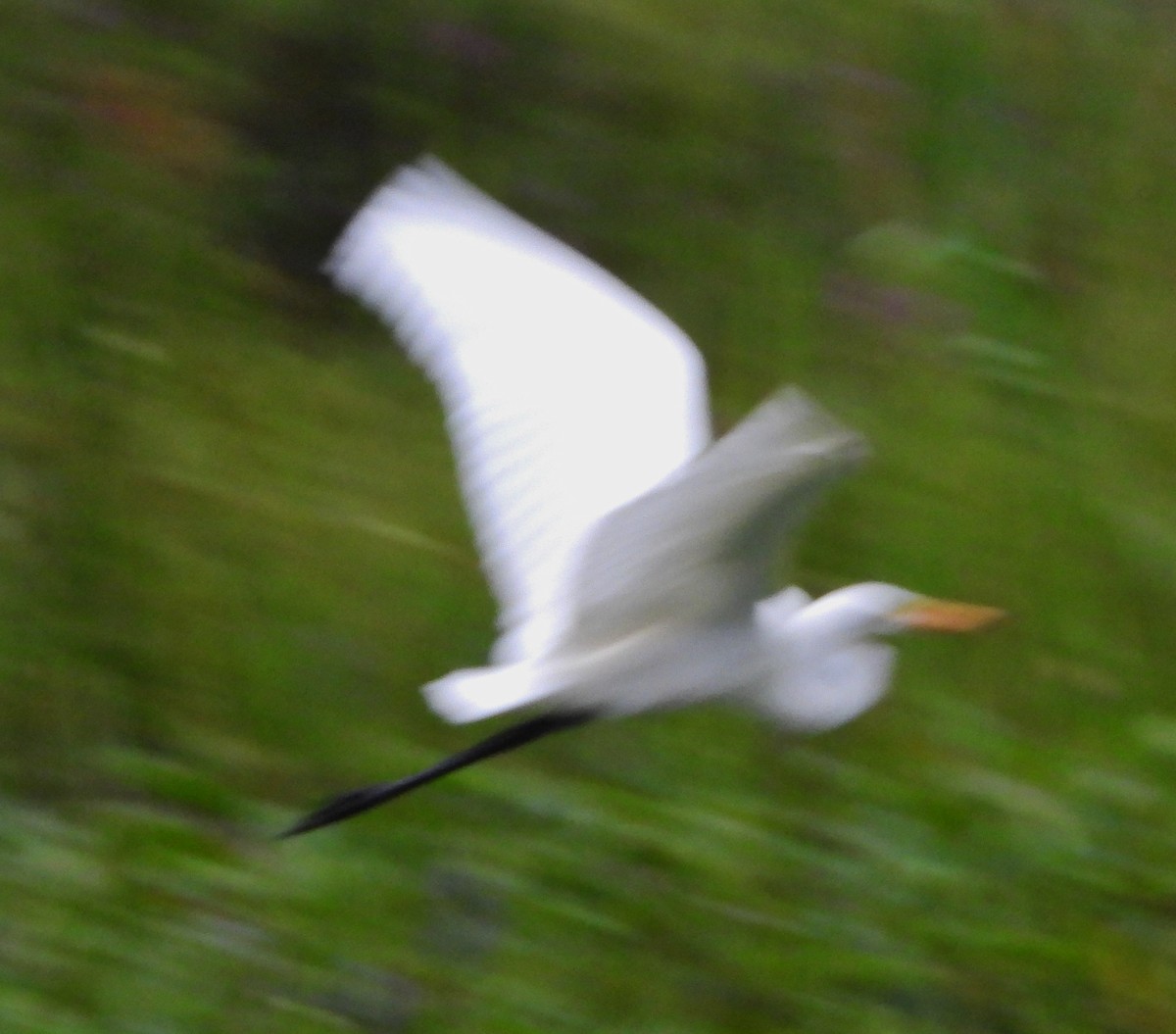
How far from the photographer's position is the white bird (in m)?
2.47

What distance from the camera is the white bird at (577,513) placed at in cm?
247

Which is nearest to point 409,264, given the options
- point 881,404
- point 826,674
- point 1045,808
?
point 826,674

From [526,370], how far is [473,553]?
94 cm

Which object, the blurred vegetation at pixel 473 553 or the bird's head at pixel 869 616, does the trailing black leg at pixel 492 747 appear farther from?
the bird's head at pixel 869 616

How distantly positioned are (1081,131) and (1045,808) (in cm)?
191

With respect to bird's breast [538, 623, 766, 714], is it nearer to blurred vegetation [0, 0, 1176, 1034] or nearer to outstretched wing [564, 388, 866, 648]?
outstretched wing [564, 388, 866, 648]

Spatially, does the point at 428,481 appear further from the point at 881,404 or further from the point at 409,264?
the point at 409,264

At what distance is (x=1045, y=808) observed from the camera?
8.41ft

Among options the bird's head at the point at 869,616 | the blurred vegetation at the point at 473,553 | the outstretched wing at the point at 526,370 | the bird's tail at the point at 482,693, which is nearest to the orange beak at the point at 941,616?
the bird's head at the point at 869,616

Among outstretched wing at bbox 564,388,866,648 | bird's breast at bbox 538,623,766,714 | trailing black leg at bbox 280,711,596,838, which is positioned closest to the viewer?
outstretched wing at bbox 564,388,866,648

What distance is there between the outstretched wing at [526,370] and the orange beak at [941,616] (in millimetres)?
326

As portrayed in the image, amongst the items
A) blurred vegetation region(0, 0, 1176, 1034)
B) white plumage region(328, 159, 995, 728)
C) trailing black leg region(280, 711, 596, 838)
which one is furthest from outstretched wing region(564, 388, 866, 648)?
blurred vegetation region(0, 0, 1176, 1034)

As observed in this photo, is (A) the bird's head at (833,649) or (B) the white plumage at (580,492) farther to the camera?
(A) the bird's head at (833,649)

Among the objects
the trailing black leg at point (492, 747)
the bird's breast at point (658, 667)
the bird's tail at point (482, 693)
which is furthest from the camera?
the trailing black leg at point (492, 747)
